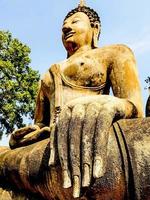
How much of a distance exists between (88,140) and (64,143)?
18 cm

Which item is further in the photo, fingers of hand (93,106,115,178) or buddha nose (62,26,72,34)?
buddha nose (62,26,72,34)

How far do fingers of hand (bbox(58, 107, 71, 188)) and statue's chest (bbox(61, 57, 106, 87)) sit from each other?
946mm

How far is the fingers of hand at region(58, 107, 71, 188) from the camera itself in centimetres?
304

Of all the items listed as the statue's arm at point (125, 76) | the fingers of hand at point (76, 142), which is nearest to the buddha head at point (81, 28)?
the statue's arm at point (125, 76)

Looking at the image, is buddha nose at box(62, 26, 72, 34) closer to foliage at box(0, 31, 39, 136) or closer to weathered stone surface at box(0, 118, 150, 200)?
weathered stone surface at box(0, 118, 150, 200)

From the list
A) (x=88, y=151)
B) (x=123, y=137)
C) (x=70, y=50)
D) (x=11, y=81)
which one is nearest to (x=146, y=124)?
(x=123, y=137)

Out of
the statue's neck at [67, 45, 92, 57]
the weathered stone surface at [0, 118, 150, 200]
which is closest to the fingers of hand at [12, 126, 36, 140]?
the weathered stone surface at [0, 118, 150, 200]

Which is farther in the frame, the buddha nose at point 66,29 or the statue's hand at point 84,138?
the buddha nose at point 66,29

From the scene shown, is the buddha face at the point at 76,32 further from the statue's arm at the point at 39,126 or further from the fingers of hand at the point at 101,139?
the fingers of hand at the point at 101,139

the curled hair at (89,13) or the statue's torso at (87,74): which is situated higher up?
the curled hair at (89,13)

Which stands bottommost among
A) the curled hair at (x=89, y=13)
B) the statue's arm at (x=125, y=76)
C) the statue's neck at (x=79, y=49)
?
the statue's arm at (x=125, y=76)

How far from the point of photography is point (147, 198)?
2.96 metres

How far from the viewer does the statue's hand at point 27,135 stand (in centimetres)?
389

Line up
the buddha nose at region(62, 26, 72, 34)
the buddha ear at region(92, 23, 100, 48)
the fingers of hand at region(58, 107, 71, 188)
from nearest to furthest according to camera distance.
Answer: the fingers of hand at region(58, 107, 71, 188) → the buddha nose at region(62, 26, 72, 34) → the buddha ear at region(92, 23, 100, 48)
